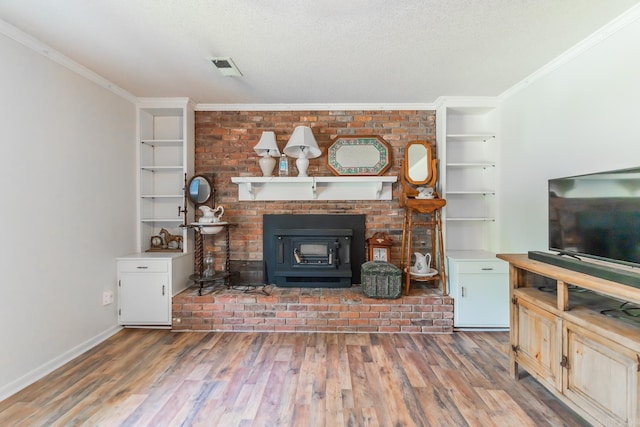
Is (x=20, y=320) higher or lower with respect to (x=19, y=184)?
lower

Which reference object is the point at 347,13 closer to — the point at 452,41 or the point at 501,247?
the point at 452,41

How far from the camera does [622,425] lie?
1.29 metres

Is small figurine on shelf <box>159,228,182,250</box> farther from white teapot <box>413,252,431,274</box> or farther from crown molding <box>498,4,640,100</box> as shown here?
crown molding <box>498,4,640,100</box>

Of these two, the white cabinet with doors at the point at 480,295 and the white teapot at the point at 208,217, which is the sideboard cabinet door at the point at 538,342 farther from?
the white teapot at the point at 208,217

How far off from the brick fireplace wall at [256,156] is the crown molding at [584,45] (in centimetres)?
95

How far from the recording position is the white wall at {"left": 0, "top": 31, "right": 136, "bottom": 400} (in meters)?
1.88

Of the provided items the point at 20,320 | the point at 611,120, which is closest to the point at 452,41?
the point at 611,120

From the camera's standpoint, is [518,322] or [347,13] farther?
[518,322]

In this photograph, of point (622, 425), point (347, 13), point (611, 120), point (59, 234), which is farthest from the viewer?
point (59, 234)

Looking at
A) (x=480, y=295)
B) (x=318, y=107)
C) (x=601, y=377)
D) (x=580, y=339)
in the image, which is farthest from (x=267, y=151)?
(x=601, y=377)

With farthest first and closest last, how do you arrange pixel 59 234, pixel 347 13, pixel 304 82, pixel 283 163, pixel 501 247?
pixel 283 163, pixel 501 247, pixel 304 82, pixel 59 234, pixel 347 13

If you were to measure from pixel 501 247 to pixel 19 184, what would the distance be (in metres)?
4.22

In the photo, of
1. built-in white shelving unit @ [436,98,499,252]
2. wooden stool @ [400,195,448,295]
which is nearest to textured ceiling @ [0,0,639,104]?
built-in white shelving unit @ [436,98,499,252]

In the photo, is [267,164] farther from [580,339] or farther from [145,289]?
[580,339]
